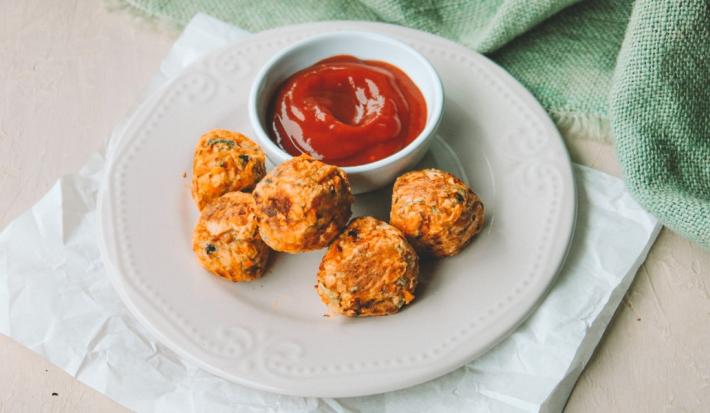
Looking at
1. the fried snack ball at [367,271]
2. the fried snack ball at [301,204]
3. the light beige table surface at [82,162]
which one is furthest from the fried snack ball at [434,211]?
the light beige table surface at [82,162]

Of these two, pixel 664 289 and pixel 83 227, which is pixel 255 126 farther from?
pixel 664 289

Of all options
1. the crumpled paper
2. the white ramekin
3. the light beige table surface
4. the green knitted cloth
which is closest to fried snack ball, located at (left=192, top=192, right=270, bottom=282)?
the white ramekin

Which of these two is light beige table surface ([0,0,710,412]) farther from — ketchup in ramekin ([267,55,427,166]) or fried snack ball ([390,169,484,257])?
ketchup in ramekin ([267,55,427,166])

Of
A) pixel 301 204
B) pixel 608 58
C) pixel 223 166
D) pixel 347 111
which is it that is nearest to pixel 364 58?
pixel 347 111

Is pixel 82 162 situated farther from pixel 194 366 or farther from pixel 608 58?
pixel 608 58

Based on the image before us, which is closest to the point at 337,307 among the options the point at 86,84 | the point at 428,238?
the point at 428,238

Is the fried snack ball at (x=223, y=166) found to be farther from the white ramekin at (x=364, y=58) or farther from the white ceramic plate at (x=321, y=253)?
the white ceramic plate at (x=321, y=253)
